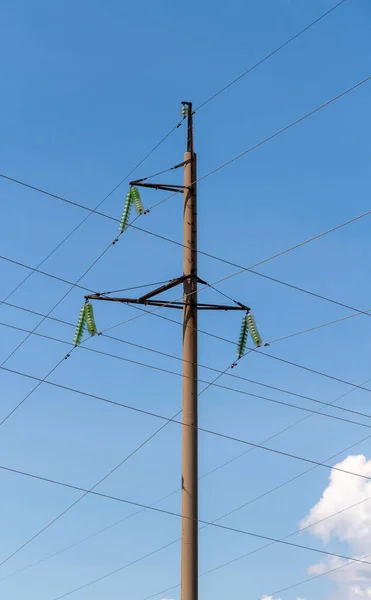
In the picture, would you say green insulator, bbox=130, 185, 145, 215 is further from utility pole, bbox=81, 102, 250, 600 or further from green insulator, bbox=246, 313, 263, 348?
green insulator, bbox=246, 313, 263, 348

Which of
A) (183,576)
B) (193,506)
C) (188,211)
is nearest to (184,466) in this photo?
(193,506)

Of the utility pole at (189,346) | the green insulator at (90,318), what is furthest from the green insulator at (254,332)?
the green insulator at (90,318)

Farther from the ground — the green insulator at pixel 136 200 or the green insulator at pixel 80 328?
the green insulator at pixel 136 200

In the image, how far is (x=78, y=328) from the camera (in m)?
19.5

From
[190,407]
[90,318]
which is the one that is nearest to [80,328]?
[90,318]

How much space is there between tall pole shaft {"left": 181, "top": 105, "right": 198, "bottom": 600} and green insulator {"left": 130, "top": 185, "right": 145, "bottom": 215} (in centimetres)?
96

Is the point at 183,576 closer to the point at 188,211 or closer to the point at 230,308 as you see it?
the point at 230,308

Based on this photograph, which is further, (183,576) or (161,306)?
(161,306)

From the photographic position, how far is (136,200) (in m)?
20.0

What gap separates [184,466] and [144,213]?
17.9 ft

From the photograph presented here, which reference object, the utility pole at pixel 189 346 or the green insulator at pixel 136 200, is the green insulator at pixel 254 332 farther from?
the green insulator at pixel 136 200

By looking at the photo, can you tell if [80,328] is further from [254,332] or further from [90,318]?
[254,332]

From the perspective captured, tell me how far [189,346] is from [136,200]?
3678 mm

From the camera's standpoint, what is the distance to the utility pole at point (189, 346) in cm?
1667
